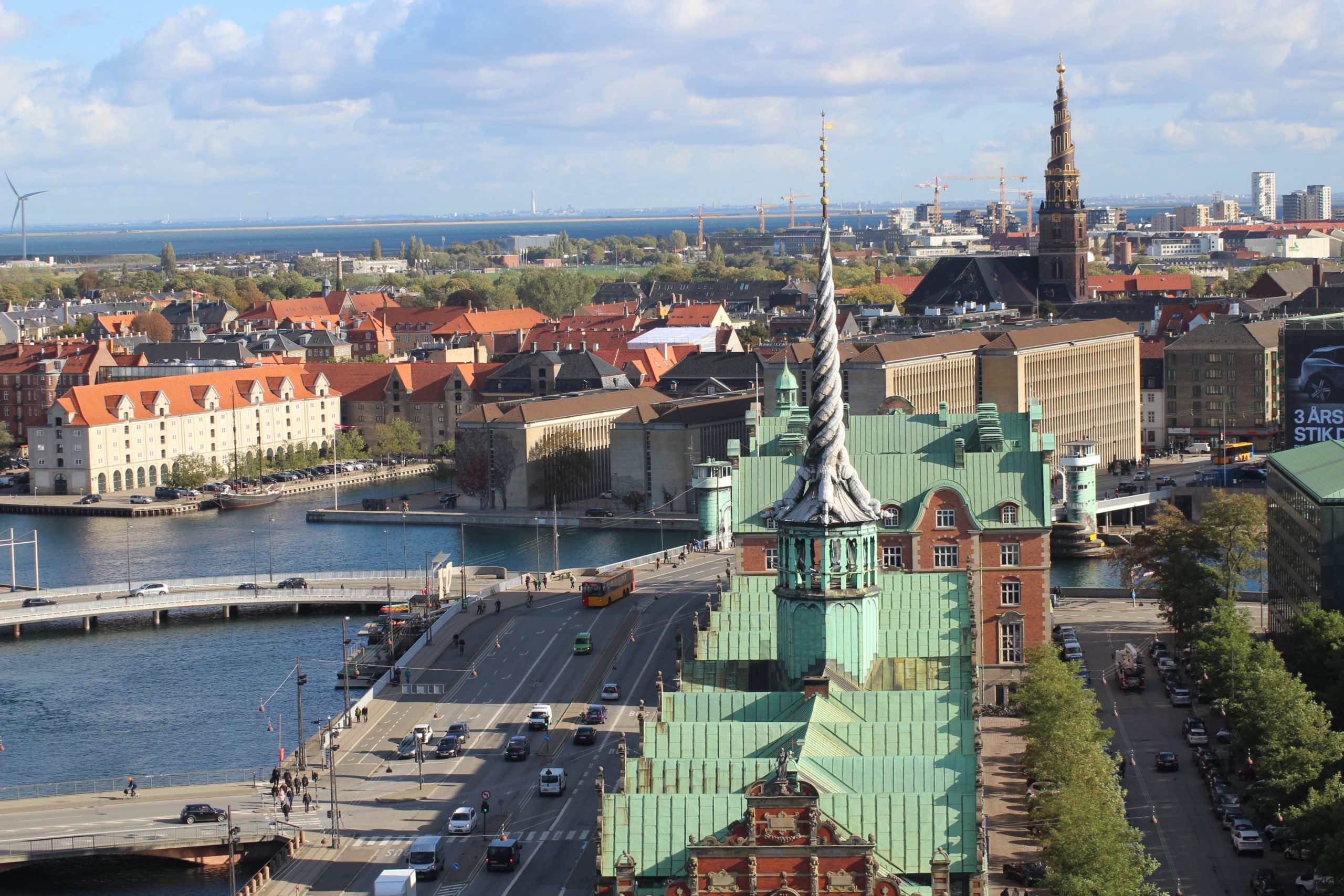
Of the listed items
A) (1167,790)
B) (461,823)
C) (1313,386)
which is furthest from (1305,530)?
(1313,386)

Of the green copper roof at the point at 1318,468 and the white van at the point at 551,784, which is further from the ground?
the green copper roof at the point at 1318,468

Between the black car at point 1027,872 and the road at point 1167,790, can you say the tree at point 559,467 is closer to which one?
the road at point 1167,790

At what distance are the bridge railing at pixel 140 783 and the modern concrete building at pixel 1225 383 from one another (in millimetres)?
97539

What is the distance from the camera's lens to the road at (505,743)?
177 feet

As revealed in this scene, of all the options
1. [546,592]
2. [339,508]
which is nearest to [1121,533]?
[546,592]

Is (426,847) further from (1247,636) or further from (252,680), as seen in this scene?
(252,680)

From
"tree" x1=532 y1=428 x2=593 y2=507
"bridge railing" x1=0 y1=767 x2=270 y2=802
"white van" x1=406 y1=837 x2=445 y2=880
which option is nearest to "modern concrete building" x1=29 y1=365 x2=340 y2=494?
"tree" x1=532 y1=428 x2=593 y2=507

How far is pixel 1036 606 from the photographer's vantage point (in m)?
70.8

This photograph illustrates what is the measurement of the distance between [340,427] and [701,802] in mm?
143206

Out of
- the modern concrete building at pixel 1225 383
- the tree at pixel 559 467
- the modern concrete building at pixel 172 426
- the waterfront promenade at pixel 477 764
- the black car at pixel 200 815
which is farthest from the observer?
the modern concrete building at pixel 172 426

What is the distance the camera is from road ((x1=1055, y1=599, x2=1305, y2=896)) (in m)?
51.2

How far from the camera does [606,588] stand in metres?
88.8

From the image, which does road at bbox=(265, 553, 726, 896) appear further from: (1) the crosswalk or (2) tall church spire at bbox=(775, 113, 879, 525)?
(2) tall church spire at bbox=(775, 113, 879, 525)

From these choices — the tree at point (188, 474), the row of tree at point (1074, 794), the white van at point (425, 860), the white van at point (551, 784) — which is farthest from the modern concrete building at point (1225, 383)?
the white van at point (425, 860)
